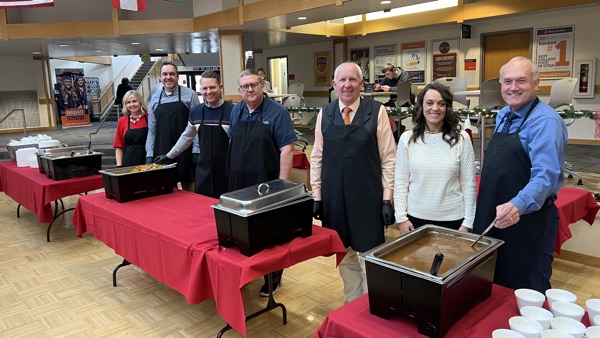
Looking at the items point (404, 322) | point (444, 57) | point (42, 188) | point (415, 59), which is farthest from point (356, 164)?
point (415, 59)

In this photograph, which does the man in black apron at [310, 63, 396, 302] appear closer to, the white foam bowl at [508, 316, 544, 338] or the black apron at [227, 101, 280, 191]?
the black apron at [227, 101, 280, 191]

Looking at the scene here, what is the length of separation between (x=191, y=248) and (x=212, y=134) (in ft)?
4.03

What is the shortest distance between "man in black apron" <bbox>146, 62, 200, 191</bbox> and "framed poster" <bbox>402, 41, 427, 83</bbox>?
7.67 metres

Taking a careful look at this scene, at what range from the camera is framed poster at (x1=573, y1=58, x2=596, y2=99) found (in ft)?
26.2

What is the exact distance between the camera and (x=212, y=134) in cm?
315

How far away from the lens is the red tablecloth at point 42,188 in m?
4.00

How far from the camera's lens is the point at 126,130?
3951 millimetres

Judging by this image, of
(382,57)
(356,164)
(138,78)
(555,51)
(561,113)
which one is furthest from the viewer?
(138,78)

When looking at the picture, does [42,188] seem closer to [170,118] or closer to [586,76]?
[170,118]

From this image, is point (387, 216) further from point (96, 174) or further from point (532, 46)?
point (532, 46)

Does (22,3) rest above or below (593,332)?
above

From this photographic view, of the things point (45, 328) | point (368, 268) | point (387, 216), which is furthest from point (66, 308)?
point (368, 268)

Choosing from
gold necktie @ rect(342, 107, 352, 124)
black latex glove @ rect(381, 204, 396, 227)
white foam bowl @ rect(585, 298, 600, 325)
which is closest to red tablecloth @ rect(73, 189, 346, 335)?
black latex glove @ rect(381, 204, 396, 227)

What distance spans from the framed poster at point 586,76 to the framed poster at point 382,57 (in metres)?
3.88
